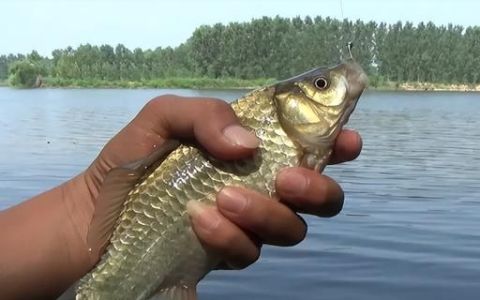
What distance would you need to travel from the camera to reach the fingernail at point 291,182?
2988 mm

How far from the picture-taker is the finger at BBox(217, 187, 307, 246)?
9.87ft

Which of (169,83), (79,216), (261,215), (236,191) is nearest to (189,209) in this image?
(236,191)

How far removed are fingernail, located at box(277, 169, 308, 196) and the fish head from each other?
0.20 ft

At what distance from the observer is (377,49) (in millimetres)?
132500

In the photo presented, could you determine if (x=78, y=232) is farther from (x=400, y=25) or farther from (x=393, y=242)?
(x=400, y=25)

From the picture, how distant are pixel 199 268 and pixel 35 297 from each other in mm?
1138

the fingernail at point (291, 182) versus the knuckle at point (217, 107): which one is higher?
the knuckle at point (217, 107)

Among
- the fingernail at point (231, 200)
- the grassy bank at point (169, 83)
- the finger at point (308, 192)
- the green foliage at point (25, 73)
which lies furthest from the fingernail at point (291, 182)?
the green foliage at point (25, 73)

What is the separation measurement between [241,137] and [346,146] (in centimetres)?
51

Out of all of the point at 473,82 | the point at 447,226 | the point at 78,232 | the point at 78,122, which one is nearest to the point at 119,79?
the point at 473,82

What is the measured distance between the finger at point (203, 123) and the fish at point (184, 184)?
0.18ft

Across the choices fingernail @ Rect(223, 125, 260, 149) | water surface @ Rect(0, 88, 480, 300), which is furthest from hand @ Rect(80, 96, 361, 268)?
water surface @ Rect(0, 88, 480, 300)

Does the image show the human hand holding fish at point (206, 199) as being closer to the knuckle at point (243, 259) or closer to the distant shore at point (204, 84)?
the knuckle at point (243, 259)

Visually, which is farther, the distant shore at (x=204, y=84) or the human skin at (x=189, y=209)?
the distant shore at (x=204, y=84)
